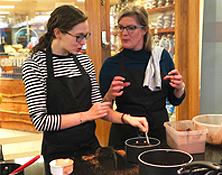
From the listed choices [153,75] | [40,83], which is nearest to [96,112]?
[40,83]

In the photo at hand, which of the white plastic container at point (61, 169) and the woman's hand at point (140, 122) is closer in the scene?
the white plastic container at point (61, 169)

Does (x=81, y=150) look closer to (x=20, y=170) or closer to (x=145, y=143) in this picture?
(x=145, y=143)

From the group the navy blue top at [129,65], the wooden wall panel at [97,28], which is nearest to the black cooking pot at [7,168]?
the navy blue top at [129,65]

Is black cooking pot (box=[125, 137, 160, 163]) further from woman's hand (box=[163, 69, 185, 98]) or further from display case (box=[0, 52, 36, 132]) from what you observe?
display case (box=[0, 52, 36, 132])

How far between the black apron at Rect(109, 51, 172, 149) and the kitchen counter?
2.18 feet

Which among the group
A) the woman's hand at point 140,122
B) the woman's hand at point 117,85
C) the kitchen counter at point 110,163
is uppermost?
the woman's hand at point 117,85

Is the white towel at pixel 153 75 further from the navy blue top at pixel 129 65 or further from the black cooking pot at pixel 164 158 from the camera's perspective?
the black cooking pot at pixel 164 158

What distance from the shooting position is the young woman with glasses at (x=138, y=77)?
214 centimetres

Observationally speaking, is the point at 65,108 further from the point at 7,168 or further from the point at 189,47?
the point at 189,47

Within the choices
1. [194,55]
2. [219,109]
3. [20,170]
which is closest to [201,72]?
[194,55]

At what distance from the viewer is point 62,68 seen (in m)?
1.75

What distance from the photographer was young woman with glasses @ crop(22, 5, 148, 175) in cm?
160

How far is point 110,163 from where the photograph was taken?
1312 mm

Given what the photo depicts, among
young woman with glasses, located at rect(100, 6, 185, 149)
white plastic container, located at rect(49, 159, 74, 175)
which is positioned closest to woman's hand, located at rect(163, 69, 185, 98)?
young woman with glasses, located at rect(100, 6, 185, 149)
